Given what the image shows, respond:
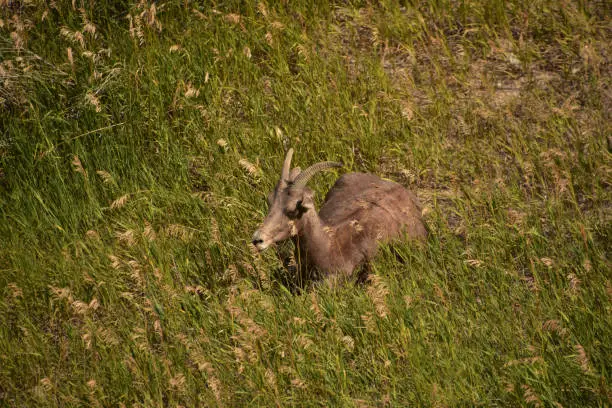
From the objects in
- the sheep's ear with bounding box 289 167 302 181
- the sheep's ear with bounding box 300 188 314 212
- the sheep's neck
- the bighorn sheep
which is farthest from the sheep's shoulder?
the sheep's ear with bounding box 289 167 302 181

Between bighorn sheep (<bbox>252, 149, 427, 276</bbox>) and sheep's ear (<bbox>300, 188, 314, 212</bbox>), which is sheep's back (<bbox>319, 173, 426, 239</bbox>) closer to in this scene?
bighorn sheep (<bbox>252, 149, 427, 276</bbox>)

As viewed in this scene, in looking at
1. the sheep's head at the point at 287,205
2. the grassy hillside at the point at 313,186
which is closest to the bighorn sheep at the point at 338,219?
the sheep's head at the point at 287,205

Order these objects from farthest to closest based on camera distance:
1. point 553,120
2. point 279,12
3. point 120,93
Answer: point 279,12
point 120,93
point 553,120

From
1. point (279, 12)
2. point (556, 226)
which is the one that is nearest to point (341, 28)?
point (279, 12)

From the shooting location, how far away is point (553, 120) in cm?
687

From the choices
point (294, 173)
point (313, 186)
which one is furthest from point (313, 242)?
point (313, 186)

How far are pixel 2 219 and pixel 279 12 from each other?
3.62 m

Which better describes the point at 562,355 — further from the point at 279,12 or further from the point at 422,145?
the point at 279,12

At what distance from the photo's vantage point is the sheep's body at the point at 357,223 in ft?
20.8

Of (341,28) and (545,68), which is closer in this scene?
(545,68)

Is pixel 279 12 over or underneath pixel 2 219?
over

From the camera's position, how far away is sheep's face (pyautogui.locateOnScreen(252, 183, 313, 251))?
5.92 meters

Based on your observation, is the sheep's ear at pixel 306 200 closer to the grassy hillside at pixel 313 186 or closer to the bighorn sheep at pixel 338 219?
the bighorn sheep at pixel 338 219

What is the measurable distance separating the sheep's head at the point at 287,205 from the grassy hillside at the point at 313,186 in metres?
0.33
